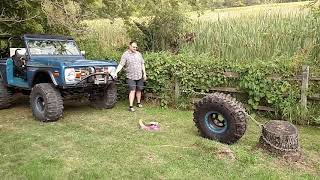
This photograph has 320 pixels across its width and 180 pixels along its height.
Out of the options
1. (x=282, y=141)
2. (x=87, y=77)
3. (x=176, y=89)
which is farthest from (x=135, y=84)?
(x=282, y=141)

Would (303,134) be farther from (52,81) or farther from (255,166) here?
(52,81)

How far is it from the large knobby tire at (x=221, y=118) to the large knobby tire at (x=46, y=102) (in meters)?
2.85

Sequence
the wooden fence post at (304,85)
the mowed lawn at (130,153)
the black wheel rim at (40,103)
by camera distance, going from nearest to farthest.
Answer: the mowed lawn at (130,153), the wooden fence post at (304,85), the black wheel rim at (40,103)

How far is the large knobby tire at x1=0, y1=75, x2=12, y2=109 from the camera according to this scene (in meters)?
9.15

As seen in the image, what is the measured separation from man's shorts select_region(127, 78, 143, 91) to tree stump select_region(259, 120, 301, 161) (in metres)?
3.92

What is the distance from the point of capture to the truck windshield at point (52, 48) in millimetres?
8766

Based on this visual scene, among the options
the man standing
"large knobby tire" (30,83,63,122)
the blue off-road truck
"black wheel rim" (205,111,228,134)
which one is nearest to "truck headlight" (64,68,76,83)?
the blue off-road truck

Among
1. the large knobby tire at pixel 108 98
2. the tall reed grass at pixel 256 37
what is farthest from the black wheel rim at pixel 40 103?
the tall reed grass at pixel 256 37

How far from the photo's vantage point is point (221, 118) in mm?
6598

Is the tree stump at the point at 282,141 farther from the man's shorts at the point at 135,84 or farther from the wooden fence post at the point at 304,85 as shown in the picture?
the man's shorts at the point at 135,84

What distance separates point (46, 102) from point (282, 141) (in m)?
4.51

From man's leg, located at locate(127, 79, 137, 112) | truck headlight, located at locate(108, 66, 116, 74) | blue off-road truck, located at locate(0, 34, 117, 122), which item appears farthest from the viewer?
man's leg, located at locate(127, 79, 137, 112)

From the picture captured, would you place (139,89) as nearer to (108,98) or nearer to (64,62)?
(108,98)

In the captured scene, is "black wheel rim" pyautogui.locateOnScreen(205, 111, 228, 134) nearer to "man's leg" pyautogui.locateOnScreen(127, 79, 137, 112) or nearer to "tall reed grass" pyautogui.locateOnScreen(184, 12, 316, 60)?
"man's leg" pyautogui.locateOnScreen(127, 79, 137, 112)
